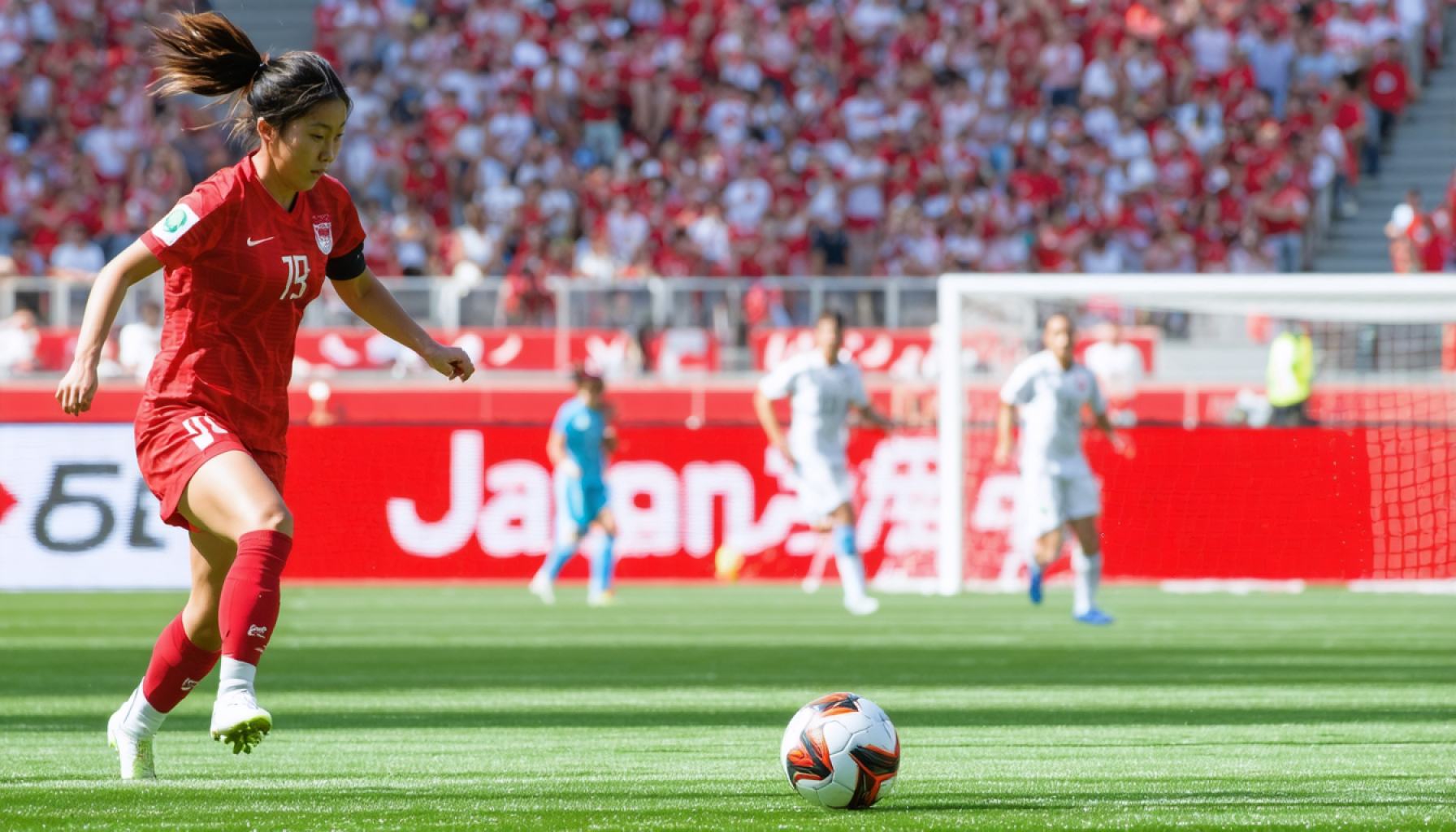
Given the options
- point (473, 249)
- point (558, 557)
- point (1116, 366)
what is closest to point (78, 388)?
point (558, 557)

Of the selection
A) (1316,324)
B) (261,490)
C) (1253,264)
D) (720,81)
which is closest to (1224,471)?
(1316,324)

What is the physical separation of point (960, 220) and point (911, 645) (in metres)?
12.7

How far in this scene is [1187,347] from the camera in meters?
21.1

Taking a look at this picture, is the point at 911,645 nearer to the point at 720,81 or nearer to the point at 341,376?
the point at 341,376

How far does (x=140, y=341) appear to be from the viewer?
851 inches

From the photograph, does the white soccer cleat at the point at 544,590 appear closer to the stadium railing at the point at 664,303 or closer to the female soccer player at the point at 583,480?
the female soccer player at the point at 583,480

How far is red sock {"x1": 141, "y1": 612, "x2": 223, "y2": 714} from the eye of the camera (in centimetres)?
655

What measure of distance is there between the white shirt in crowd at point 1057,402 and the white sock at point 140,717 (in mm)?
9847

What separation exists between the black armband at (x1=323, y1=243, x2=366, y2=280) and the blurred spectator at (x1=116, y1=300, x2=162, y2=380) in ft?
49.3

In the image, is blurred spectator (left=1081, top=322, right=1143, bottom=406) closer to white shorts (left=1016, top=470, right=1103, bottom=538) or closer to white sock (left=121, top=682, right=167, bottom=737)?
white shorts (left=1016, top=470, right=1103, bottom=538)

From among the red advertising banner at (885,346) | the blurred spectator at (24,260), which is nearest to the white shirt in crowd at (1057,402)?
the red advertising banner at (885,346)

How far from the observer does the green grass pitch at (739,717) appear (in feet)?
19.7

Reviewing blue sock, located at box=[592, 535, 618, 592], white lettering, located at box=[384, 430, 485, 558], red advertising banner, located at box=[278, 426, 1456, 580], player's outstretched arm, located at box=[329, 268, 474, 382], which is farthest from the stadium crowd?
player's outstretched arm, located at box=[329, 268, 474, 382]

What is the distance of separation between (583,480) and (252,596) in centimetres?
1233
